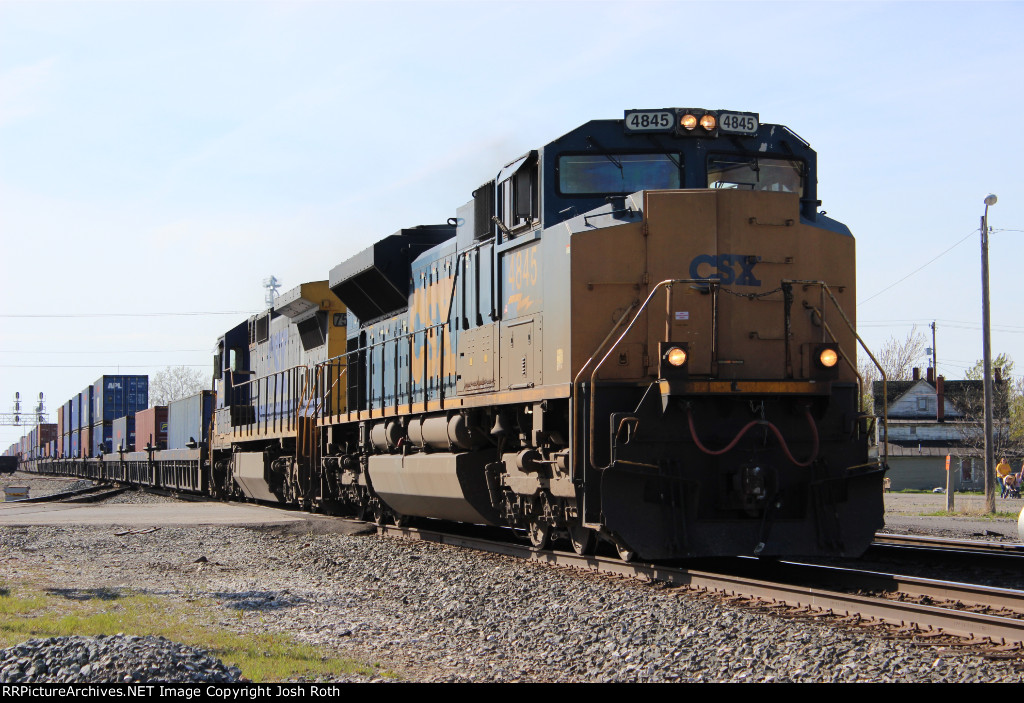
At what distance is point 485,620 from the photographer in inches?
279

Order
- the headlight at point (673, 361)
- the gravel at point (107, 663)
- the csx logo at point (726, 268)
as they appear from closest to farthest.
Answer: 1. the gravel at point (107, 663)
2. the headlight at point (673, 361)
3. the csx logo at point (726, 268)

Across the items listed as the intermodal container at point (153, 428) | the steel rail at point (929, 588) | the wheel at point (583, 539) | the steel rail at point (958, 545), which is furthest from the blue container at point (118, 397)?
the steel rail at point (929, 588)

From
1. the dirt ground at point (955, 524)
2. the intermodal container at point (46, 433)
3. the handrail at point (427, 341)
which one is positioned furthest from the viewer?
the intermodal container at point (46, 433)

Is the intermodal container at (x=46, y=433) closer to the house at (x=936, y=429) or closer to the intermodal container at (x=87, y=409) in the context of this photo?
the intermodal container at (x=87, y=409)

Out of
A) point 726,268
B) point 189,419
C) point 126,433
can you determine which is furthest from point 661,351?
point 126,433

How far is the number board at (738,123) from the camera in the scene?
918 centimetres

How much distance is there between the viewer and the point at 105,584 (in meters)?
9.20

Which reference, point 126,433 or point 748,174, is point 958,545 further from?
point 126,433

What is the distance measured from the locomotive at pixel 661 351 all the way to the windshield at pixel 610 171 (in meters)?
0.02

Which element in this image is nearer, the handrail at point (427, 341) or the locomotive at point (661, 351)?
the locomotive at point (661, 351)
